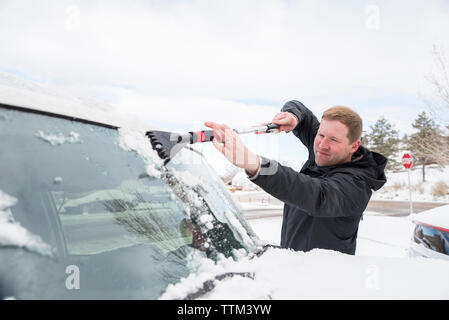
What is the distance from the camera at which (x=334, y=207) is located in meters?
1.43

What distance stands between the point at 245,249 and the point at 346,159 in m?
0.96

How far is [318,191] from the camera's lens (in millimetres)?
1394

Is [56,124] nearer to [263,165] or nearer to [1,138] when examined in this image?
[1,138]

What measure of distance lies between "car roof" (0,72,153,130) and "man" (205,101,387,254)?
0.41 m

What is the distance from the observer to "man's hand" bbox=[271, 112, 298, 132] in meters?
2.17

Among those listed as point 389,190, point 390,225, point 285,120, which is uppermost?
point 285,120

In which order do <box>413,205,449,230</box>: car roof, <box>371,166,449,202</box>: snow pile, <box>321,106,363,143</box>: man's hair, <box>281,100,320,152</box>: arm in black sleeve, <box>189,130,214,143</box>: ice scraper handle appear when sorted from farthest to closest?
<box>371,166,449,202</box>: snow pile
<box>413,205,449,230</box>: car roof
<box>281,100,320,152</box>: arm in black sleeve
<box>321,106,363,143</box>: man's hair
<box>189,130,214,143</box>: ice scraper handle

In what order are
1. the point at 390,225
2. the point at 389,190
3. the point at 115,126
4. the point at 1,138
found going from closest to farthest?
the point at 1,138, the point at 115,126, the point at 390,225, the point at 389,190

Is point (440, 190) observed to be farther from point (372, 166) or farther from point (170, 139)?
point (170, 139)

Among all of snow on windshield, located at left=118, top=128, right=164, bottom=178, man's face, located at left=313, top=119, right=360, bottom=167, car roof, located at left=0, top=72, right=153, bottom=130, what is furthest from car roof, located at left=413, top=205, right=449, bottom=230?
car roof, located at left=0, top=72, right=153, bottom=130

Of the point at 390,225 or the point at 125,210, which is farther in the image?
the point at 390,225

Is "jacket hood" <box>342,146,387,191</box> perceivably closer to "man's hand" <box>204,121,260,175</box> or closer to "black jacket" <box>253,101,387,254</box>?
"black jacket" <box>253,101,387,254</box>

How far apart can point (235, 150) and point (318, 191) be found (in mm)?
454

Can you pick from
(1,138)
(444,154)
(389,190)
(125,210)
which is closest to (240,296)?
(125,210)
